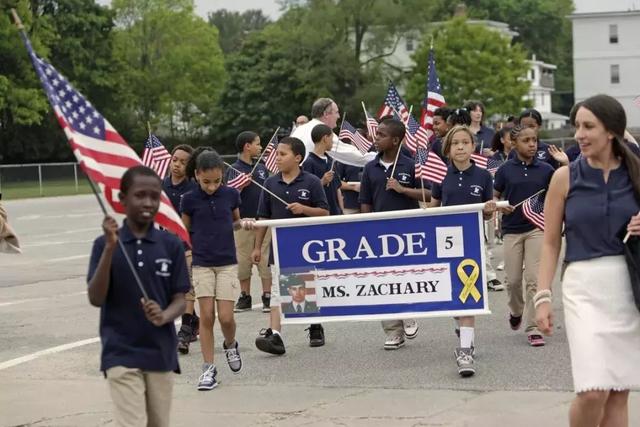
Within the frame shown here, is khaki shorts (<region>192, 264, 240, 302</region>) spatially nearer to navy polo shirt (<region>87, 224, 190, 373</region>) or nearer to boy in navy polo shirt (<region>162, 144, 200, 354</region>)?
Result: boy in navy polo shirt (<region>162, 144, 200, 354</region>)

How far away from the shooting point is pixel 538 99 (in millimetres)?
128250

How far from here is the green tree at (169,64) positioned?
281ft

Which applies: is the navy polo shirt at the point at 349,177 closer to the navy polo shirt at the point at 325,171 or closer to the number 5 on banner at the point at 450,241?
the navy polo shirt at the point at 325,171

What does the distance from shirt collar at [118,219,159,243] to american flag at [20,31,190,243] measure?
0.16m

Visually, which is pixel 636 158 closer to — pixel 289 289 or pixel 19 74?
pixel 289 289

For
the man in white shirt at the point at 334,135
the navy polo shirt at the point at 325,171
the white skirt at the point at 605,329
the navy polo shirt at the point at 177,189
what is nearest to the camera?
the white skirt at the point at 605,329

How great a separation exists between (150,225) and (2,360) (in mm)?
5504

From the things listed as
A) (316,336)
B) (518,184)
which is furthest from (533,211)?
(316,336)

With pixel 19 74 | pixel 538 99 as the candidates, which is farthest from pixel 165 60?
pixel 538 99

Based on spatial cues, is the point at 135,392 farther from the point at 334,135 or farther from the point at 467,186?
the point at 334,135

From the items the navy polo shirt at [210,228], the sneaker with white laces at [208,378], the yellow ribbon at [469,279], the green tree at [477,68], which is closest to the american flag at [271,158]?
the navy polo shirt at [210,228]

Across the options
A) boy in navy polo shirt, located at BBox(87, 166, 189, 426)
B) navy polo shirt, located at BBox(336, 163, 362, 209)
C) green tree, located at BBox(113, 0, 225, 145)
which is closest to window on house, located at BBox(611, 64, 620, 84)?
green tree, located at BBox(113, 0, 225, 145)

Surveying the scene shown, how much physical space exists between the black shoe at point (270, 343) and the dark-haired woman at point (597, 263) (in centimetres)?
472

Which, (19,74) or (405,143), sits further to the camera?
(19,74)
